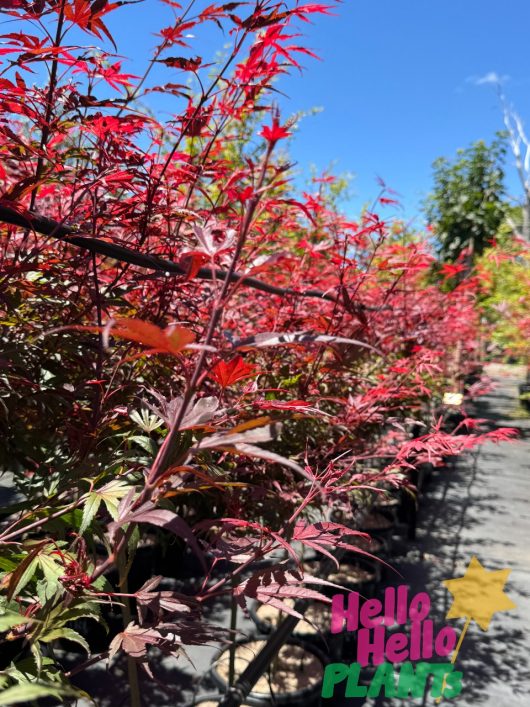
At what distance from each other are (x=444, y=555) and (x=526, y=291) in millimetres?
5525

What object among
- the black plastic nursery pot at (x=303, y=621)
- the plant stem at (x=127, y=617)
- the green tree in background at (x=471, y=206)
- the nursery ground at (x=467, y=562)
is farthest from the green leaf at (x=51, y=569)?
the green tree in background at (x=471, y=206)

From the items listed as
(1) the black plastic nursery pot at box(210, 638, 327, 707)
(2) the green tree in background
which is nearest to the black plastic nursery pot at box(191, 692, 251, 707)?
(1) the black plastic nursery pot at box(210, 638, 327, 707)

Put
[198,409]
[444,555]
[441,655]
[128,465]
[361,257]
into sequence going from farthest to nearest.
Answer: [444,555] < [441,655] < [361,257] < [128,465] < [198,409]

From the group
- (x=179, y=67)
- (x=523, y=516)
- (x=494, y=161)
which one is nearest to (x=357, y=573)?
(x=523, y=516)

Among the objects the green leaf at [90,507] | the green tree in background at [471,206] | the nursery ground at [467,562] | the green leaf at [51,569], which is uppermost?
the green tree in background at [471,206]

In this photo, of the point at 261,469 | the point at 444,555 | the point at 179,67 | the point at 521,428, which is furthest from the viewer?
the point at 521,428

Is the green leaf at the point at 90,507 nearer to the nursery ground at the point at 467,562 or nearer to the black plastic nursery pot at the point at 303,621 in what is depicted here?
the nursery ground at the point at 467,562

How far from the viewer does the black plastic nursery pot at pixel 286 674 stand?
1865 mm

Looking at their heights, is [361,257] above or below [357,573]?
above

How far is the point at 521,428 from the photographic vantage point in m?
7.81

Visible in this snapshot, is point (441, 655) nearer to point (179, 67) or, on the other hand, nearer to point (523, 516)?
point (523, 516)

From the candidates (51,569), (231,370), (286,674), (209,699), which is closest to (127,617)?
(51,569)

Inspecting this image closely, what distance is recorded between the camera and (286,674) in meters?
2.14

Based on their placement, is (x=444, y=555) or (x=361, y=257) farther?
(x=444, y=555)
